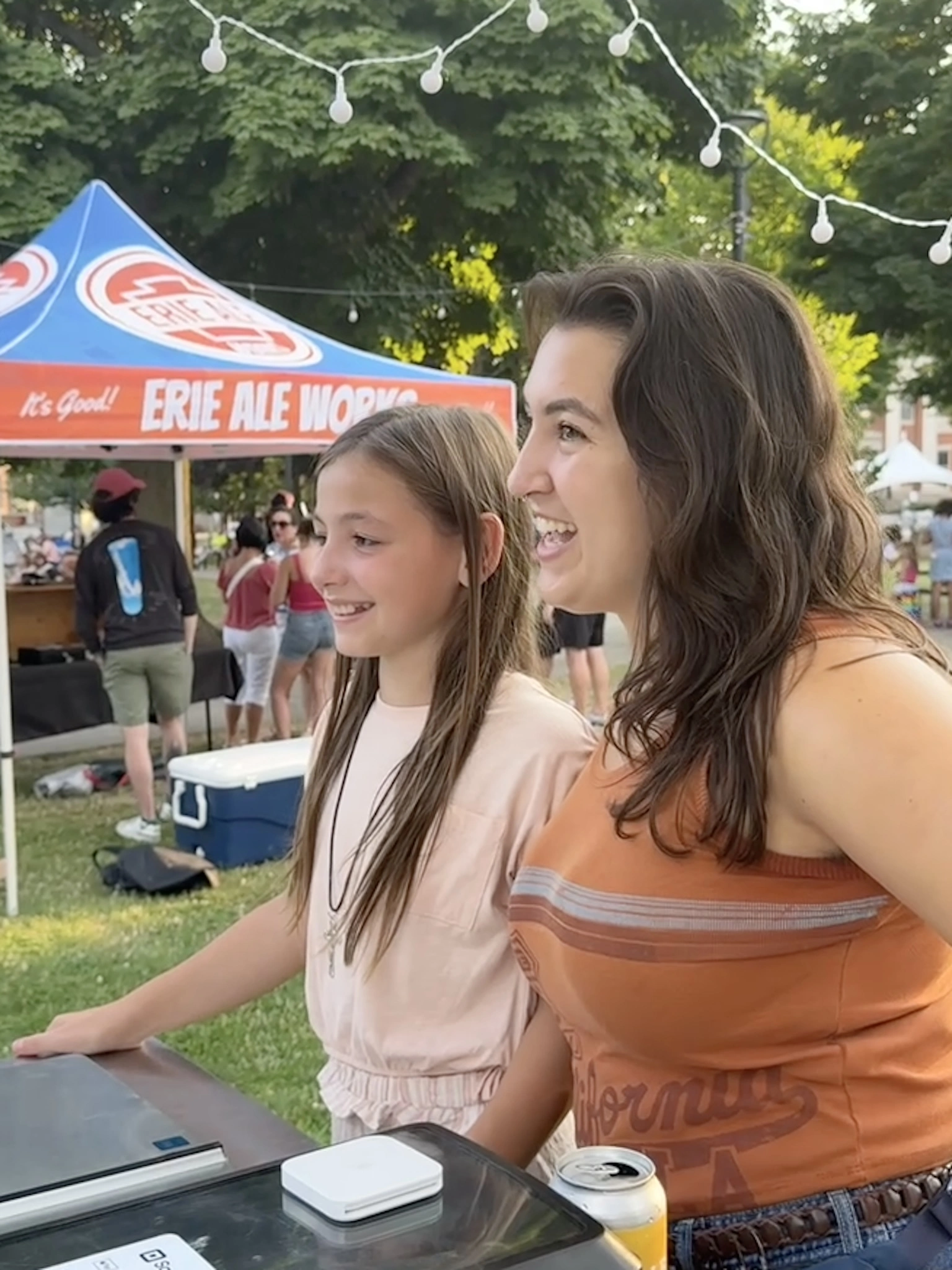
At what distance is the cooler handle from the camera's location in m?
5.89

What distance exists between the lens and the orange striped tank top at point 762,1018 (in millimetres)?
1045

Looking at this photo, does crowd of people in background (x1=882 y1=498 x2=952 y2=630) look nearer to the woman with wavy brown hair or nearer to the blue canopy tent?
the blue canopy tent

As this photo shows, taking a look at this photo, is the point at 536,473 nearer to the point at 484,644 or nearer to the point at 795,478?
the point at 795,478

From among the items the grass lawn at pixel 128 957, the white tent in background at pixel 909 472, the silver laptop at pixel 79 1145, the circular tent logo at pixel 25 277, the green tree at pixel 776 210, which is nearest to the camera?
the silver laptop at pixel 79 1145

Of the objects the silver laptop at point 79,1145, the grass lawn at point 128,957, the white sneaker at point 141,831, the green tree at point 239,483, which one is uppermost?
the green tree at point 239,483

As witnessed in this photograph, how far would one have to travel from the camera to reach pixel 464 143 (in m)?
14.0

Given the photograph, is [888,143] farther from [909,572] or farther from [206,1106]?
[206,1106]

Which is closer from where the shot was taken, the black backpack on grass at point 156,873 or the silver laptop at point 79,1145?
the silver laptop at point 79,1145

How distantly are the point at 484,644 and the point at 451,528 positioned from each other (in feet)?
0.48

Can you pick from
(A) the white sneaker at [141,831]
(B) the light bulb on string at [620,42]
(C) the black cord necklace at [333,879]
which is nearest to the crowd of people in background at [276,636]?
(A) the white sneaker at [141,831]

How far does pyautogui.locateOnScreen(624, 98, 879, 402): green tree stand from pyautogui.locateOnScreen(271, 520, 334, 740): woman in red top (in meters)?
10.0

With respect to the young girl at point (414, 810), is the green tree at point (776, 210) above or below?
above

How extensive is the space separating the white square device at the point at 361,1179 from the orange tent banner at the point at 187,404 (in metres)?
3.64

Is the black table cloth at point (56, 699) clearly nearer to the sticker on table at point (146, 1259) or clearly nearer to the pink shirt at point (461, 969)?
the pink shirt at point (461, 969)
